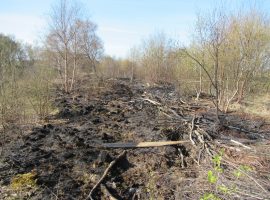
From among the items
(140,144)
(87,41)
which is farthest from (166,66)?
(140,144)

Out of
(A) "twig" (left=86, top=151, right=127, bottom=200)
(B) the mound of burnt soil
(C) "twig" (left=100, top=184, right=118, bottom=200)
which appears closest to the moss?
(B) the mound of burnt soil

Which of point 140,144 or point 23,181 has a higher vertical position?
point 140,144

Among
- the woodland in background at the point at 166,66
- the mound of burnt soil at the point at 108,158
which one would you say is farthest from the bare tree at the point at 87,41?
the mound of burnt soil at the point at 108,158

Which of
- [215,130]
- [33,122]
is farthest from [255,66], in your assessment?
[33,122]

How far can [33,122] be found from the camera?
36.4 ft

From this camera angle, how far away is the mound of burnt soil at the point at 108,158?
5.60 meters

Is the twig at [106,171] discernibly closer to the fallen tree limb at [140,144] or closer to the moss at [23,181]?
the fallen tree limb at [140,144]

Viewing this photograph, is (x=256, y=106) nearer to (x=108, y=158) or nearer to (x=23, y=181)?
(x=108, y=158)

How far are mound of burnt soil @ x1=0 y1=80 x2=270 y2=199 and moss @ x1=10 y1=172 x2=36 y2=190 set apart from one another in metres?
0.11

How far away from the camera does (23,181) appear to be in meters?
5.82

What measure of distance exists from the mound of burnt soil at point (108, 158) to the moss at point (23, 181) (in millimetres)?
111

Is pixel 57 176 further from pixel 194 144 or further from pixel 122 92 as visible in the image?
pixel 122 92

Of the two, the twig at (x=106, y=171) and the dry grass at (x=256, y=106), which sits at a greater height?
the dry grass at (x=256, y=106)

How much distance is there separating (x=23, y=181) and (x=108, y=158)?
192 centimetres
